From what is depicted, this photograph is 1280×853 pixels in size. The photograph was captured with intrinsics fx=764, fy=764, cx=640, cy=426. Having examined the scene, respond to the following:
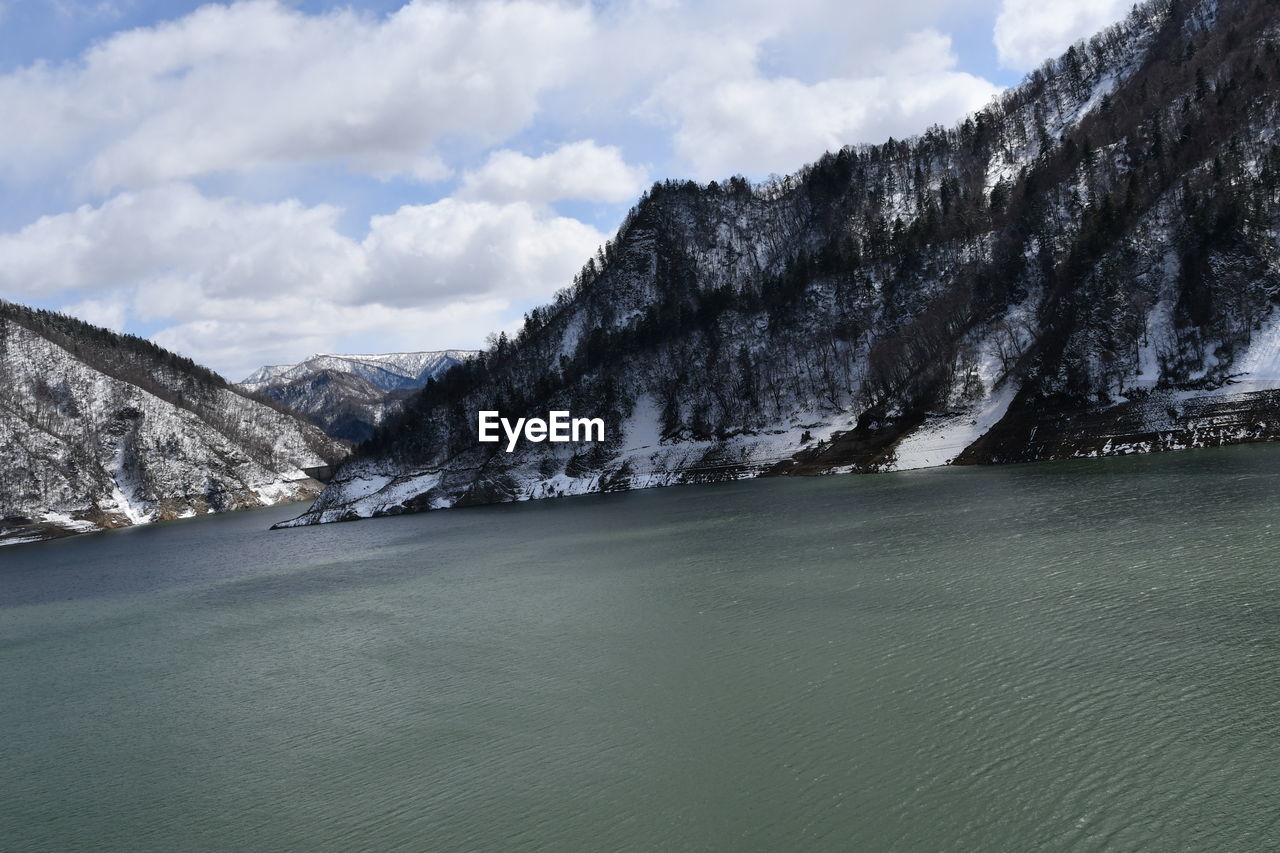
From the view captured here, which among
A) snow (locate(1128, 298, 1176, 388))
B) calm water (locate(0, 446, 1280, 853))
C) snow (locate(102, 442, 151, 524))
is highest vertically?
snow (locate(1128, 298, 1176, 388))

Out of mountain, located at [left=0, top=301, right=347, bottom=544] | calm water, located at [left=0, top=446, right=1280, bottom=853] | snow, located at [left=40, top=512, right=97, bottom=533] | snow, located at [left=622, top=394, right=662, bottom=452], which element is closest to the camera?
calm water, located at [left=0, top=446, right=1280, bottom=853]

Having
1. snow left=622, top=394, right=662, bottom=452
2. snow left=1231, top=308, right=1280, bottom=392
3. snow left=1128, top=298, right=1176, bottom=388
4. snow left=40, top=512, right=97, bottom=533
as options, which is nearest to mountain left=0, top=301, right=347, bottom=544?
snow left=40, top=512, right=97, bottom=533

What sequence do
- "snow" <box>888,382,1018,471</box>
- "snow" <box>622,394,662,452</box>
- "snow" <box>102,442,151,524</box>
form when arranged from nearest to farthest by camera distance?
"snow" <box>888,382,1018,471</box>, "snow" <box>622,394,662,452</box>, "snow" <box>102,442,151,524</box>

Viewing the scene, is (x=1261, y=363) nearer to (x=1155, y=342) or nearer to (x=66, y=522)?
(x=1155, y=342)

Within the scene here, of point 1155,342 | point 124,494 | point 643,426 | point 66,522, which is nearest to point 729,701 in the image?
point 1155,342

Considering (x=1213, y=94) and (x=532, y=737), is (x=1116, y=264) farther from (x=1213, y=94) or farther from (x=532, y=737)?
(x=532, y=737)

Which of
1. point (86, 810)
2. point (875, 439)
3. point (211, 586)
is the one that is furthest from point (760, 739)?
point (875, 439)

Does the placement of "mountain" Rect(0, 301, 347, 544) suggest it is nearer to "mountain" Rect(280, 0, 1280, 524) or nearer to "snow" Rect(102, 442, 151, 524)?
"snow" Rect(102, 442, 151, 524)

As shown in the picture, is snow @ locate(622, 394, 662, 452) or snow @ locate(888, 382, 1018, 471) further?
snow @ locate(622, 394, 662, 452)
